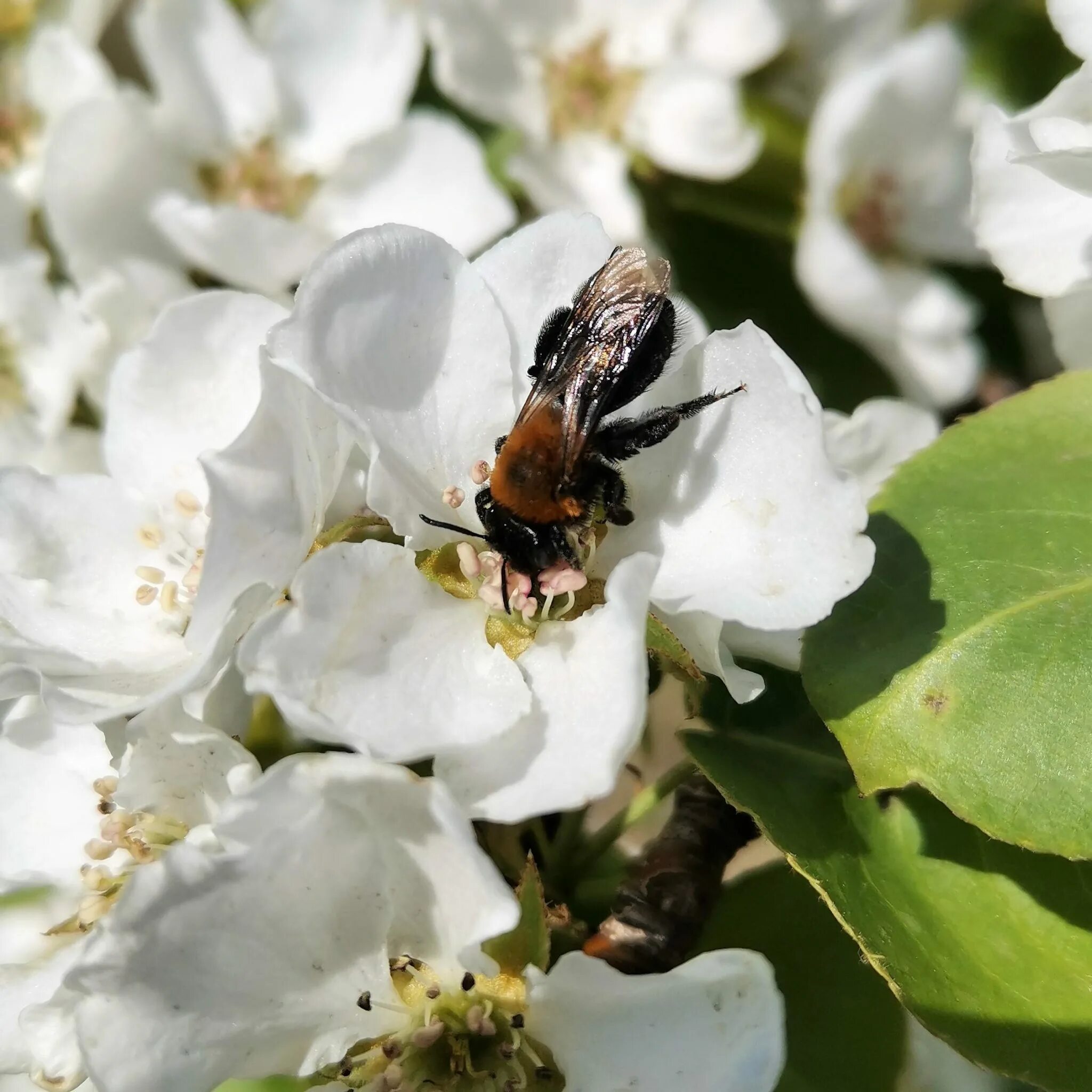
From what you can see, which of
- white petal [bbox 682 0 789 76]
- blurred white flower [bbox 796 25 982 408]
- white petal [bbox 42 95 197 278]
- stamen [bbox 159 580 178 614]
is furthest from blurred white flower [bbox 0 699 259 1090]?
white petal [bbox 682 0 789 76]

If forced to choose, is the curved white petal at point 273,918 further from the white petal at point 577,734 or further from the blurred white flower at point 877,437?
A: the blurred white flower at point 877,437

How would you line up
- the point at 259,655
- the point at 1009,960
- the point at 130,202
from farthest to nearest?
1. the point at 130,202
2. the point at 1009,960
3. the point at 259,655

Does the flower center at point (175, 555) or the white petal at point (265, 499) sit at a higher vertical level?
the white petal at point (265, 499)

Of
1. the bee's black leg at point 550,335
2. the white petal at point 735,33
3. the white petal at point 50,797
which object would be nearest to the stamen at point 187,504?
the white petal at point 50,797

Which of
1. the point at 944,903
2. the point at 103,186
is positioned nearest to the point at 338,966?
the point at 944,903

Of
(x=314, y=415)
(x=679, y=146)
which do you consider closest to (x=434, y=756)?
(x=314, y=415)

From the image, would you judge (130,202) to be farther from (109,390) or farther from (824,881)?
(824,881)
